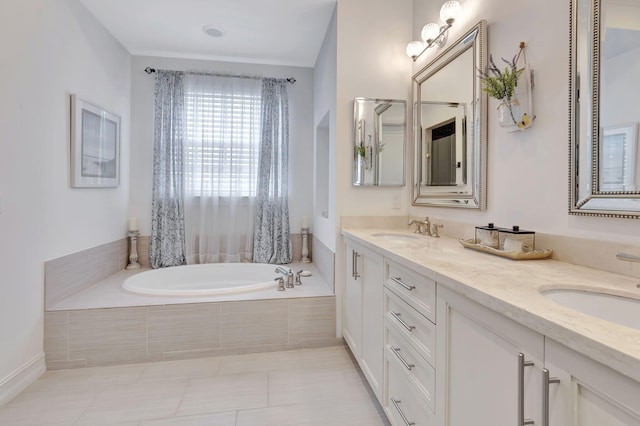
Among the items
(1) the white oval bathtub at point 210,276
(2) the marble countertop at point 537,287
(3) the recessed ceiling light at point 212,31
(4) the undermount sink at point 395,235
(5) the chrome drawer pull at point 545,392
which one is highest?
(3) the recessed ceiling light at point 212,31

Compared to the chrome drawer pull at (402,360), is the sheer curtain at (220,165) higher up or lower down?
higher up

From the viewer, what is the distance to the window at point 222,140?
349 centimetres

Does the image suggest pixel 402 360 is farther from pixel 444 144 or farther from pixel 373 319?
pixel 444 144

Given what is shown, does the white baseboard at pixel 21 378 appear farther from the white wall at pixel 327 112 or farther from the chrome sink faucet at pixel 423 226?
the chrome sink faucet at pixel 423 226

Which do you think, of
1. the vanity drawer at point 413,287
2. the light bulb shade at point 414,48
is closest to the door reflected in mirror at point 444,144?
the light bulb shade at point 414,48

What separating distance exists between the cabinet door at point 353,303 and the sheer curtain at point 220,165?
1555mm

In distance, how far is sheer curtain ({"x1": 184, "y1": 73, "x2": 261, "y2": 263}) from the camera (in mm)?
3492

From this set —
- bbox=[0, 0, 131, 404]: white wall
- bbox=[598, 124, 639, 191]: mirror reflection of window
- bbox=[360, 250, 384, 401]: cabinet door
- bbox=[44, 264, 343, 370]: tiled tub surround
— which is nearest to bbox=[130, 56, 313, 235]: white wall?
bbox=[0, 0, 131, 404]: white wall

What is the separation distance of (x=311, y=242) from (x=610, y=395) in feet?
10.7

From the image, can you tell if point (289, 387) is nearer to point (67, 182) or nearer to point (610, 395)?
point (610, 395)

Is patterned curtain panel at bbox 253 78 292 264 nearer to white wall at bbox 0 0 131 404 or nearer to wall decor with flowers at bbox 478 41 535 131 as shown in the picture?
white wall at bbox 0 0 131 404

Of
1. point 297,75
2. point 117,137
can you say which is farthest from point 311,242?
point 117,137

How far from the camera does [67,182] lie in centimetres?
240

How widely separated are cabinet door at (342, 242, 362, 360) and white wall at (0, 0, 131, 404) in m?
2.02
